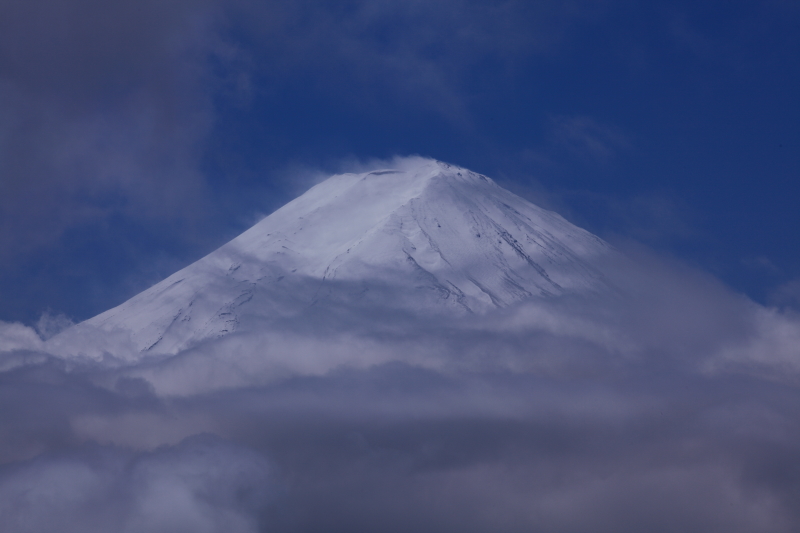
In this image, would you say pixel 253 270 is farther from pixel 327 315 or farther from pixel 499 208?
pixel 499 208

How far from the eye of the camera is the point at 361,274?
133125 mm

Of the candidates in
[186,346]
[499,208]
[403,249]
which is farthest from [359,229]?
[186,346]

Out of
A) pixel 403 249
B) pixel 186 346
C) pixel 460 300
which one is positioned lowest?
pixel 186 346

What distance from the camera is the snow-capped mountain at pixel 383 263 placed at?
424 feet

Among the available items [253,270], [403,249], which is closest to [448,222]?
[403,249]

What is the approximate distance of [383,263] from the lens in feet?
434

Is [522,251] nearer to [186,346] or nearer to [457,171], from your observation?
[457,171]

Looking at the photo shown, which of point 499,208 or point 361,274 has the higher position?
point 499,208

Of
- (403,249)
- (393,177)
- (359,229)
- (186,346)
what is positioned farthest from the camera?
(393,177)

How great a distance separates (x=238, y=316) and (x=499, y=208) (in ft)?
149

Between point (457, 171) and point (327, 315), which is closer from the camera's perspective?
point (327, 315)

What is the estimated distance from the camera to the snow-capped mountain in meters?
129

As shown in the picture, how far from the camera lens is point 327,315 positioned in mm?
128625

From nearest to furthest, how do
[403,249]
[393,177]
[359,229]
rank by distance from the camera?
[403,249] < [359,229] < [393,177]
